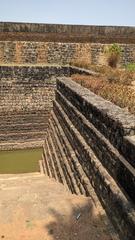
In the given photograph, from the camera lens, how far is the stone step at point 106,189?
4.29 m

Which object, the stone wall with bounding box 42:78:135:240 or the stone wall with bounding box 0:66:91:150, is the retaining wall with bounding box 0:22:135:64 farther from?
the stone wall with bounding box 42:78:135:240

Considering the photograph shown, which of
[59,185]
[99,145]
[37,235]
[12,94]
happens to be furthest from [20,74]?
[37,235]

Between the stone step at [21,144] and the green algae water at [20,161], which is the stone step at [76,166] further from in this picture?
the stone step at [21,144]

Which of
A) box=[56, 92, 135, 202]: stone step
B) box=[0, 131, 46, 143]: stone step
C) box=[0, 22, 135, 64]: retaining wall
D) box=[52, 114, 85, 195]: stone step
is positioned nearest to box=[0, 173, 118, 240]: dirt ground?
box=[52, 114, 85, 195]: stone step

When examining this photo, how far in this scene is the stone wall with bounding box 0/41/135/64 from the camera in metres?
18.8

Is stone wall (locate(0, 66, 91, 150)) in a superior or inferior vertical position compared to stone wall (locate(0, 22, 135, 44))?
inferior

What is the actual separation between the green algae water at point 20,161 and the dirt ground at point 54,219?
276 inches

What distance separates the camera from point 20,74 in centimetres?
1531

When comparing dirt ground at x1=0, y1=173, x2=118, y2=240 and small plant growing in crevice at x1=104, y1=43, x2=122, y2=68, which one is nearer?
dirt ground at x1=0, y1=173, x2=118, y2=240

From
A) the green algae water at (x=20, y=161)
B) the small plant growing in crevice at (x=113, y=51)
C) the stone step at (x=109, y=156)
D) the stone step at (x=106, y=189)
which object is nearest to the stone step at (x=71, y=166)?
the stone step at (x=106, y=189)

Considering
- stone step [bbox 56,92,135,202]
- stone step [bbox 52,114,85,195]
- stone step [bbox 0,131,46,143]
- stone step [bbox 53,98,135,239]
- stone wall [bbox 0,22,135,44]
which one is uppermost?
stone wall [bbox 0,22,135,44]

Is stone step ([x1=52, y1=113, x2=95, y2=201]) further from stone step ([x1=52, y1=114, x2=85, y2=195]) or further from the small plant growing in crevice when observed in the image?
the small plant growing in crevice

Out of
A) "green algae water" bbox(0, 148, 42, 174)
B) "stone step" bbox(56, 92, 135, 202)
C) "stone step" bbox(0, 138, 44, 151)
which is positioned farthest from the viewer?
"stone step" bbox(0, 138, 44, 151)

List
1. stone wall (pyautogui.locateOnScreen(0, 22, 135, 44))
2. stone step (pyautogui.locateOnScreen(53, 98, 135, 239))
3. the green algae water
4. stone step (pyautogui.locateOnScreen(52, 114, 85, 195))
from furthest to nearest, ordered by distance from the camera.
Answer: stone wall (pyautogui.locateOnScreen(0, 22, 135, 44)), the green algae water, stone step (pyautogui.locateOnScreen(52, 114, 85, 195)), stone step (pyautogui.locateOnScreen(53, 98, 135, 239))
